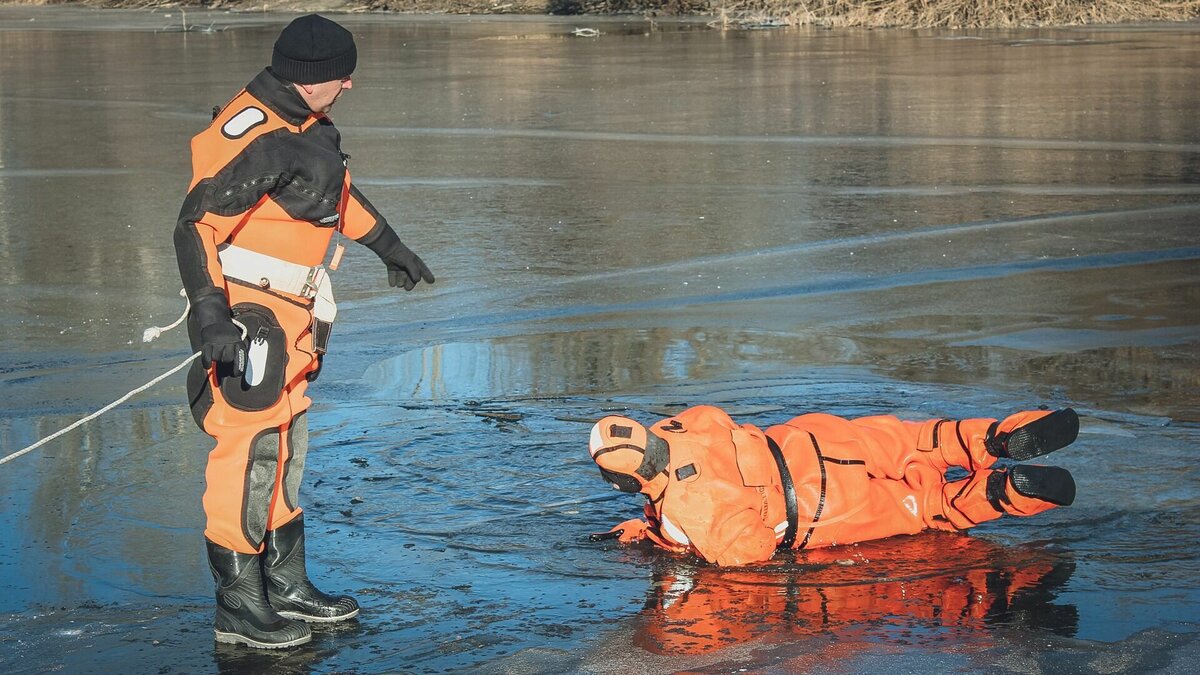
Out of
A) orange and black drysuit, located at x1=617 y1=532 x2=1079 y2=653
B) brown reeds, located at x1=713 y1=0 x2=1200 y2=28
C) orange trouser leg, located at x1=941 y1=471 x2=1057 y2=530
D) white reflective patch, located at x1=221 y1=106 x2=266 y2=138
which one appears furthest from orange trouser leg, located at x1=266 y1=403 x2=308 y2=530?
brown reeds, located at x1=713 y1=0 x2=1200 y2=28

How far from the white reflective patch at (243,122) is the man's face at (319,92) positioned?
0.41 ft

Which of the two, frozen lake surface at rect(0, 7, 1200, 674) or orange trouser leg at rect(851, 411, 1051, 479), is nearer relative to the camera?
frozen lake surface at rect(0, 7, 1200, 674)

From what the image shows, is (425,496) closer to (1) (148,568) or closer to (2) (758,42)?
(1) (148,568)

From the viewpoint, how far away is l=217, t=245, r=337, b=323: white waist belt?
4.30m

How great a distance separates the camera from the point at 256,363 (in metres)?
4.20

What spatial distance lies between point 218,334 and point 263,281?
1.07ft

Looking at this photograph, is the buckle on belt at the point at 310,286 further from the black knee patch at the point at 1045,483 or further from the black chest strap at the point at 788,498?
the black knee patch at the point at 1045,483

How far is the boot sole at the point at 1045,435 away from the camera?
502cm

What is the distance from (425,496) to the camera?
5508 millimetres

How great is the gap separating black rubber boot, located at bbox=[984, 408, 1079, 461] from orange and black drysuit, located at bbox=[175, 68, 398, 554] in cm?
216

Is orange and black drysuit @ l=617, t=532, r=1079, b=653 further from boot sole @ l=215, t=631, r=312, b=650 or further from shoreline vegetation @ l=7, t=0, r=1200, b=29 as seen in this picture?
shoreline vegetation @ l=7, t=0, r=1200, b=29

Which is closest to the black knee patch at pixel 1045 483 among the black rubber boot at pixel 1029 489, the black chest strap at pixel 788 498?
the black rubber boot at pixel 1029 489

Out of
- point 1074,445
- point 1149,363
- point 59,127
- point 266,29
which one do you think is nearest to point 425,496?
point 1074,445

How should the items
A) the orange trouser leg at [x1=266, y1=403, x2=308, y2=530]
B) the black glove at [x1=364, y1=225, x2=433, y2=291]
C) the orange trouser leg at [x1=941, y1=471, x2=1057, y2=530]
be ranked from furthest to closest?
the orange trouser leg at [x1=941, y1=471, x2=1057, y2=530] < the black glove at [x1=364, y1=225, x2=433, y2=291] < the orange trouser leg at [x1=266, y1=403, x2=308, y2=530]
